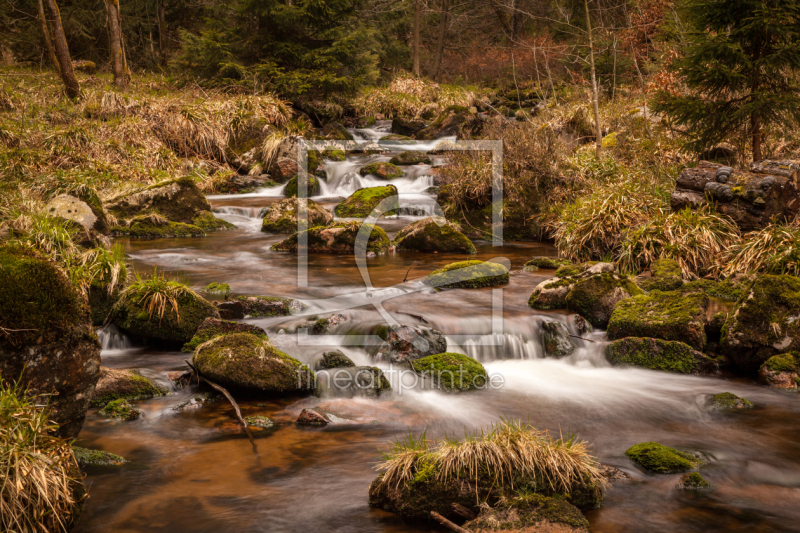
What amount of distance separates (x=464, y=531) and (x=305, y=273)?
283 inches

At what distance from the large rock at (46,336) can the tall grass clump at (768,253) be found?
800cm

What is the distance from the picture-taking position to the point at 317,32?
2247 cm

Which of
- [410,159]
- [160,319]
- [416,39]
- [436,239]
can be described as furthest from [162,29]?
[160,319]

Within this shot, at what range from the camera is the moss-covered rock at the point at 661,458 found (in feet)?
14.5

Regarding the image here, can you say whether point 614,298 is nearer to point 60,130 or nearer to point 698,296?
point 698,296

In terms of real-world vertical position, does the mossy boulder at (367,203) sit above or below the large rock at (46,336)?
above

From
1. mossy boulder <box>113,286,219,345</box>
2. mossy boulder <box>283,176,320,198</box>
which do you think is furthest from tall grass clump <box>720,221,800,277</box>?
mossy boulder <box>283,176,320,198</box>

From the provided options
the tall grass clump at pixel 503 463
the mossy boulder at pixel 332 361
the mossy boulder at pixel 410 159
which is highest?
the mossy boulder at pixel 410 159

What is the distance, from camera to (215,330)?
6.50 m

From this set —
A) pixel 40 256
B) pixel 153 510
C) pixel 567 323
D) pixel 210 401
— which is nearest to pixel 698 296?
pixel 567 323

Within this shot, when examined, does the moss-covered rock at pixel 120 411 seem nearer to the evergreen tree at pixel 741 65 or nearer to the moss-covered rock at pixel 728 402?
the moss-covered rock at pixel 728 402

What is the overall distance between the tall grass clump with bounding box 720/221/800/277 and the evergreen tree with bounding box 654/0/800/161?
7.45 ft

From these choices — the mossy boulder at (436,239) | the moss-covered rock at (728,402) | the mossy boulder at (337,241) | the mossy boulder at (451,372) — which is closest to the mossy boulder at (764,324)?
the moss-covered rock at (728,402)

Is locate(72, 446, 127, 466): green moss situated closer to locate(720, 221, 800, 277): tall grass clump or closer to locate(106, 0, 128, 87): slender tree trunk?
locate(720, 221, 800, 277): tall grass clump
